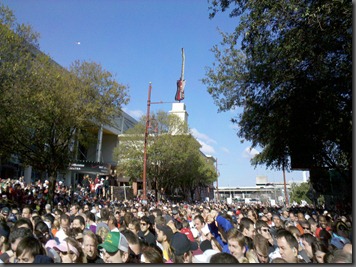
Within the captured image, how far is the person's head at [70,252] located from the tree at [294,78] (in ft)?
26.9

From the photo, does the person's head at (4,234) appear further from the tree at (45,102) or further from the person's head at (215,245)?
the tree at (45,102)

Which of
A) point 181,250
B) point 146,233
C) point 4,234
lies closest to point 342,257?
point 181,250

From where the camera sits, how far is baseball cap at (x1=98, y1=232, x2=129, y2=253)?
3.91m

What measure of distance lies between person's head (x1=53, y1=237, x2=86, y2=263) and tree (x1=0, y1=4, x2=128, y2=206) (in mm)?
13422

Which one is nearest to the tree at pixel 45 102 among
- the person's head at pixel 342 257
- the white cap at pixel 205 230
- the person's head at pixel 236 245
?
the white cap at pixel 205 230

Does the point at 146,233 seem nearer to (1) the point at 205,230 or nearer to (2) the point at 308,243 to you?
(1) the point at 205,230

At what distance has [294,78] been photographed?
13.6m

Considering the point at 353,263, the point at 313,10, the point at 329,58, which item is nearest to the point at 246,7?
the point at 313,10

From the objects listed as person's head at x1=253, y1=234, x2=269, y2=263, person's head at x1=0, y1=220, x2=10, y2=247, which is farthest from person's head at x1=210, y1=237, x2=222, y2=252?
person's head at x1=0, y1=220, x2=10, y2=247

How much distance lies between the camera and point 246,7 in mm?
10688

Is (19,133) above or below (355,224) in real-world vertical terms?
above

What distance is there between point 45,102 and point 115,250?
16615mm

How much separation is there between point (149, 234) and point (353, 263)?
4041 millimetres

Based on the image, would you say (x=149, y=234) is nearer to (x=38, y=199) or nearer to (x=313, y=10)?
(x=313, y=10)
